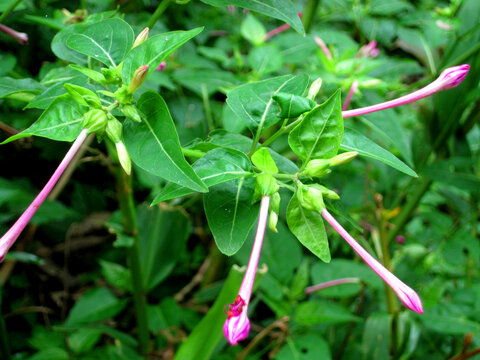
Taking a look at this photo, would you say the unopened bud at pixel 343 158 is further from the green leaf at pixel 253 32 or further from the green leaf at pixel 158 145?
the green leaf at pixel 253 32

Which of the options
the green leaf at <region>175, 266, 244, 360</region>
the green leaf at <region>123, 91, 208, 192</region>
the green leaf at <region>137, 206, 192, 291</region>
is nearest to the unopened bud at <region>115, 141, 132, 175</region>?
the green leaf at <region>123, 91, 208, 192</region>

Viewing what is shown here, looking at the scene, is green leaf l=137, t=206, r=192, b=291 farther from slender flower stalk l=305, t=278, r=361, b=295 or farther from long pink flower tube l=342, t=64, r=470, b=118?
long pink flower tube l=342, t=64, r=470, b=118

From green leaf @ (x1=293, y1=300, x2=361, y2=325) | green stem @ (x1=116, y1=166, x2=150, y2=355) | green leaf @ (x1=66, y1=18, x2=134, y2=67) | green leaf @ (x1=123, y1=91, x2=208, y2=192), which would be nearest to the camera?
green leaf @ (x1=123, y1=91, x2=208, y2=192)

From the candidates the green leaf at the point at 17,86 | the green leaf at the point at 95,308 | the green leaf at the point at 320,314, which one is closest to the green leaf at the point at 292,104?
the green leaf at the point at 17,86

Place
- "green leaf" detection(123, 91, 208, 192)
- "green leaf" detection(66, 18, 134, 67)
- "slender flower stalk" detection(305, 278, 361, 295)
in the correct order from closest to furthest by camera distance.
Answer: "green leaf" detection(123, 91, 208, 192)
"green leaf" detection(66, 18, 134, 67)
"slender flower stalk" detection(305, 278, 361, 295)

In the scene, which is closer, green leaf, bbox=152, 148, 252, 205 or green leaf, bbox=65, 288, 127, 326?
green leaf, bbox=152, 148, 252, 205

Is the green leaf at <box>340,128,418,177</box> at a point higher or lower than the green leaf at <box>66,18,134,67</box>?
lower
